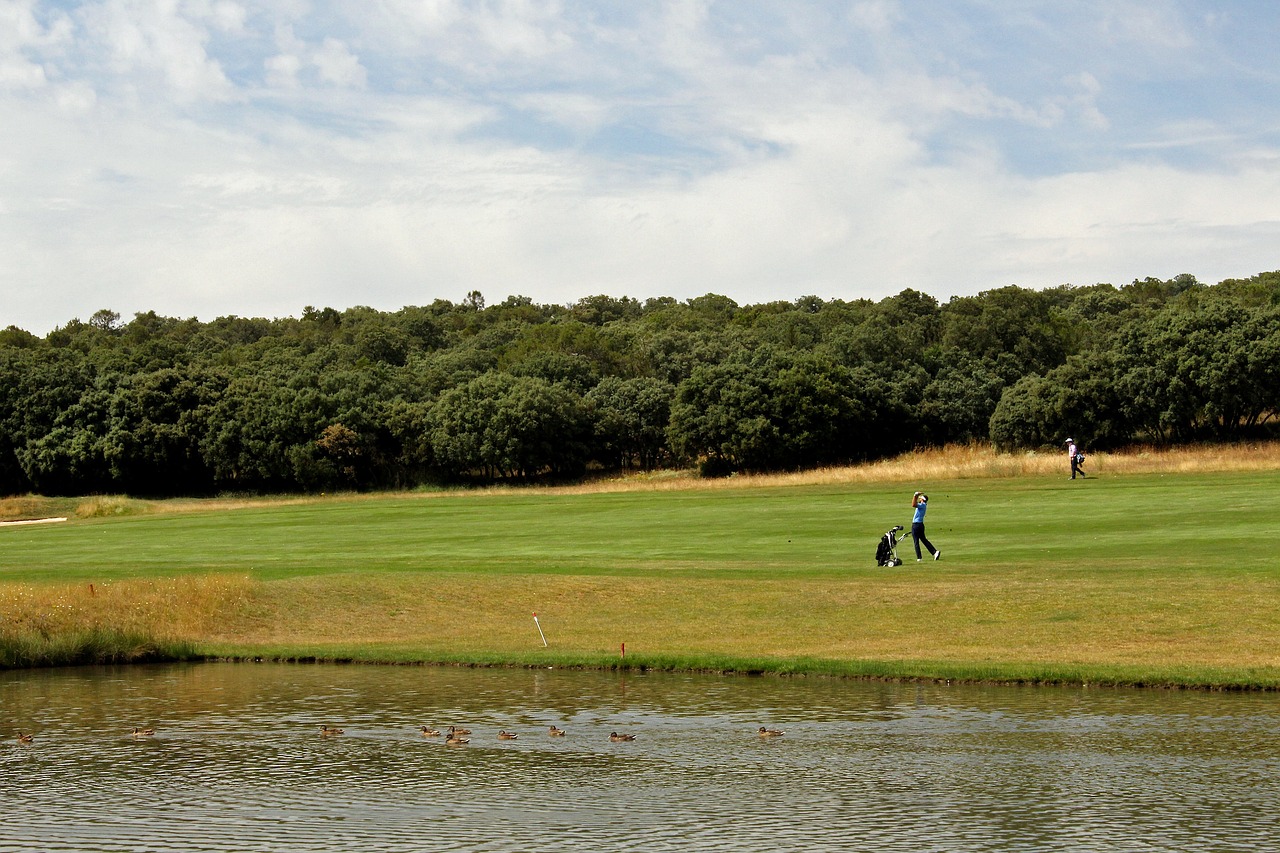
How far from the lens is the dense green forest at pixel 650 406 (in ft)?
306

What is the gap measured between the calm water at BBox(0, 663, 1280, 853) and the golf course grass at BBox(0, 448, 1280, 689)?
2.53 meters

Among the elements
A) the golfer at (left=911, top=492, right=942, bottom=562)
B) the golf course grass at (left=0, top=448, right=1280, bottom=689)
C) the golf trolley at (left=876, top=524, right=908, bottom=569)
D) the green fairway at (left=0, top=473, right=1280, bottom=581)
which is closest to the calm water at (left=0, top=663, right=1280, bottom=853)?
the golf course grass at (left=0, top=448, right=1280, bottom=689)

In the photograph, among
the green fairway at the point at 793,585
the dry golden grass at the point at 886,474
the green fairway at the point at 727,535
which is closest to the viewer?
the green fairway at the point at 793,585

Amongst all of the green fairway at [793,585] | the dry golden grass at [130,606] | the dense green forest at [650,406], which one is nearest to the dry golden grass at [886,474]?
the dense green forest at [650,406]

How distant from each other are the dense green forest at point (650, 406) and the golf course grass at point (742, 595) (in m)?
40.0

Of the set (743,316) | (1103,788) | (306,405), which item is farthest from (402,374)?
(1103,788)

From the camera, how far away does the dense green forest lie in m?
93.3

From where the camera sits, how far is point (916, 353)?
127 meters

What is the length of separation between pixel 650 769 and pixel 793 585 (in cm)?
1595

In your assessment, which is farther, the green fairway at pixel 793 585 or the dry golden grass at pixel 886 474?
the dry golden grass at pixel 886 474

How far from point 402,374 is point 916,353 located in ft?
160

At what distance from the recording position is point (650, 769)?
60.1ft

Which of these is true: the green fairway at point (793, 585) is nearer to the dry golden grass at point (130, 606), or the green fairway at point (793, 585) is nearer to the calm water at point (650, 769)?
the dry golden grass at point (130, 606)

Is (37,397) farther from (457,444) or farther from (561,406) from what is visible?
(561,406)
